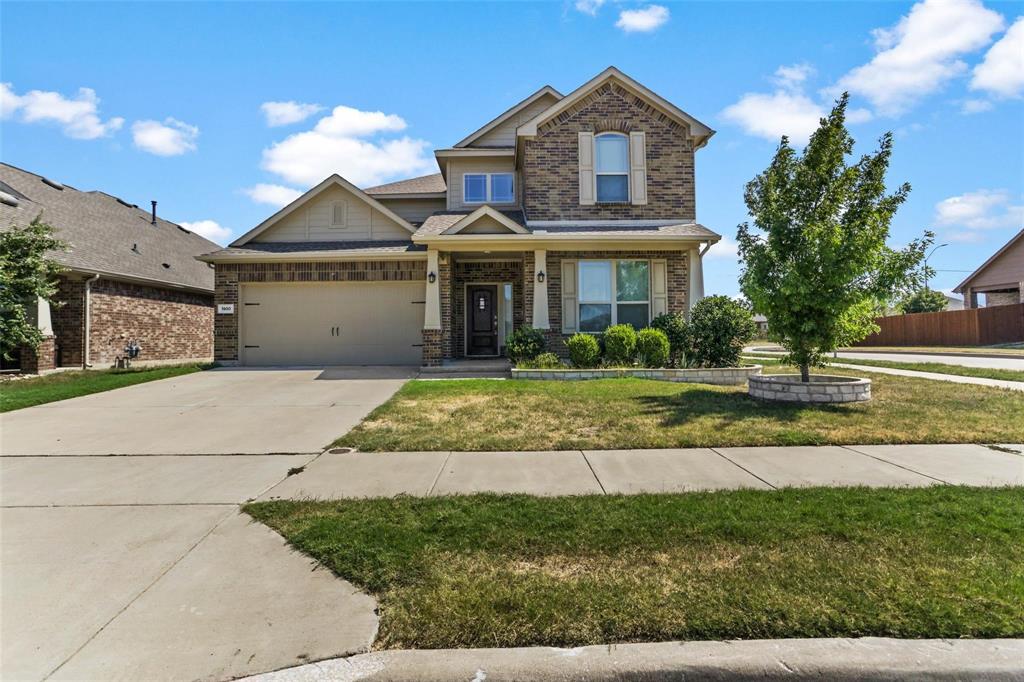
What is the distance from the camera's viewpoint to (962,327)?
26500 millimetres

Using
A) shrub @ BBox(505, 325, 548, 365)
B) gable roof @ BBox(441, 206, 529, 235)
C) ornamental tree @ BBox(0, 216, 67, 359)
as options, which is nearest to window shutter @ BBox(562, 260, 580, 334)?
shrub @ BBox(505, 325, 548, 365)

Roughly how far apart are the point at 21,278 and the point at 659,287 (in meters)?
15.3

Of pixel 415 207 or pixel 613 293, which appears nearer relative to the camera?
pixel 613 293

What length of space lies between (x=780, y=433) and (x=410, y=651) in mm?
5517

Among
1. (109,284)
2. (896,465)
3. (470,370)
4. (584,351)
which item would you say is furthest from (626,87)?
(109,284)

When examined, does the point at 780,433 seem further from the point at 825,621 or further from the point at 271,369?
the point at 271,369

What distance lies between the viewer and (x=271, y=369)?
44.5ft

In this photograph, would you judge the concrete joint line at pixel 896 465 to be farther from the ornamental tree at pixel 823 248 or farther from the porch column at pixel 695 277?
the porch column at pixel 695 277

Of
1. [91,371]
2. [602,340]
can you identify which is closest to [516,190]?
[602,340]

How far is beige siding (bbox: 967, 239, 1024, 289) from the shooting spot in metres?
26.9

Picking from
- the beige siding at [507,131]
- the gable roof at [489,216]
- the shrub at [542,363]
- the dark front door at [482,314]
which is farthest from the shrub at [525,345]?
the beige siding at [507,131]

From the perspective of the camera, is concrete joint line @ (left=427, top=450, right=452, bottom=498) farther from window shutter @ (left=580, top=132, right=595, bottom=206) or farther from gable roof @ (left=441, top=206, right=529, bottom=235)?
window shutter @ (left=580, top=132, right=595, bottom=206)

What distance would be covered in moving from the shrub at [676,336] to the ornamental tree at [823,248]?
3234 mm

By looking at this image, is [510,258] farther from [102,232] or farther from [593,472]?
[102,232]
